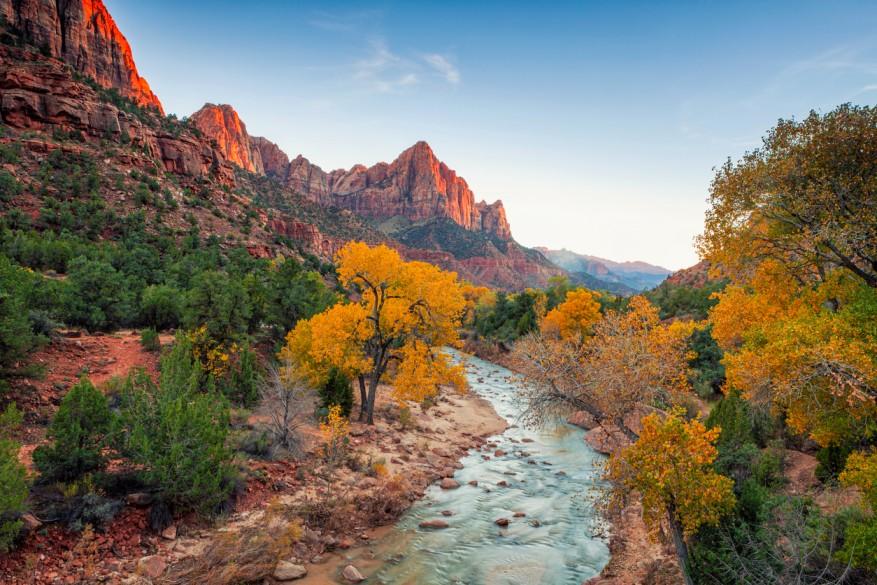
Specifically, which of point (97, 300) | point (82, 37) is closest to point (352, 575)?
point (97, 300)

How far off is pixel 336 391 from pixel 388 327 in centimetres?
400

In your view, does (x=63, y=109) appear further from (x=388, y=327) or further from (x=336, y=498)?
(x=336, y=498)

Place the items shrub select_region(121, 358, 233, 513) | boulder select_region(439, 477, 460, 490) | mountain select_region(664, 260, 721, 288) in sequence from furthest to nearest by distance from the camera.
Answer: mountain select_region(664, 260, 721, 288), boulder select_region(439, 477, 460, 490), shrub select_region(121, 358, 233, 513)

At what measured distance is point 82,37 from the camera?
78.1m

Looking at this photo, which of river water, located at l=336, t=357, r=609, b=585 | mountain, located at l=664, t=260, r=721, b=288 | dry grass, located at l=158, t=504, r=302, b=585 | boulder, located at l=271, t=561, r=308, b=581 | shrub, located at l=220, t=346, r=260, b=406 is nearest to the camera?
dry grass, located at l=158, t=504, r=302, b=585

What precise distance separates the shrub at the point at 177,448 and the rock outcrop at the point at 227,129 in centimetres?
17809

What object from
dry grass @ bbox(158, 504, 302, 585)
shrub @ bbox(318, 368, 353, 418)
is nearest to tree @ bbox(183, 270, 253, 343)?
shrub @ bbox(318, 368, 353, 418)

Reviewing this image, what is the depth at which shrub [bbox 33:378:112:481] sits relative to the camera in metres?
9.23

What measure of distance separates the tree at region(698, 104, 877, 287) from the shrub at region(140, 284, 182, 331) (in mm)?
25348

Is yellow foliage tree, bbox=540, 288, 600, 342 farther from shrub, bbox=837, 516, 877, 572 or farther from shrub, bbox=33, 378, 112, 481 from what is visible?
shrub, bbox=33, 378, 112, 481

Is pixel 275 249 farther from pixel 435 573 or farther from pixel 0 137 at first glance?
pixel 435 573

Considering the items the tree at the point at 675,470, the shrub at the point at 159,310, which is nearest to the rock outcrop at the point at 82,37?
the shrub at the point at 159,310

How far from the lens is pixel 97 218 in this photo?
133ft

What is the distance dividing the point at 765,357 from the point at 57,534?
1522cm
